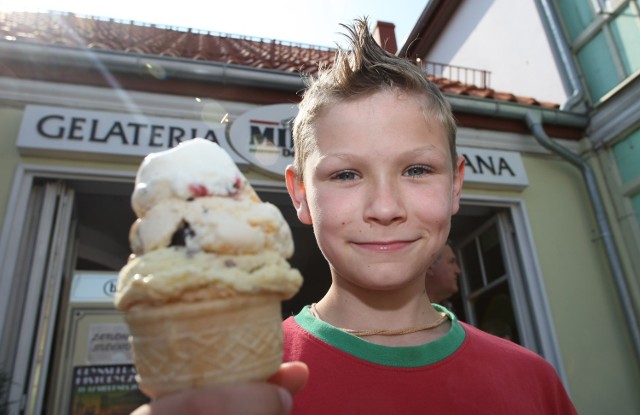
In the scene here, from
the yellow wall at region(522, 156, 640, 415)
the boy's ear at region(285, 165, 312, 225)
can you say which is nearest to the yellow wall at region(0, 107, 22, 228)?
the boy's ear at region(285, 165, 312, 225)

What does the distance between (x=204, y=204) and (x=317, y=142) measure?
0.57 m

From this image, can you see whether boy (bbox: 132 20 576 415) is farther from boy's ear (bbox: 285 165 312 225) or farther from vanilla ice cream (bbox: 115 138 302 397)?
vanilla ice cream (bbox: 115 138 302 397)

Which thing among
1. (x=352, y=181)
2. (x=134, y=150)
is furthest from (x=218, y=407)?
(x=134, y=150)

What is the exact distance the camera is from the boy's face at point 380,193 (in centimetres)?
131

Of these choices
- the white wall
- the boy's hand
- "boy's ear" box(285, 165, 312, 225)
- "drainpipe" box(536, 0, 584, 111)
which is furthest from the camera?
the white wall

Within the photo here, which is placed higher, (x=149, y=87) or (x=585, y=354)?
(x=149, y=87)

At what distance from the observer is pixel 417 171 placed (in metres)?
1.40

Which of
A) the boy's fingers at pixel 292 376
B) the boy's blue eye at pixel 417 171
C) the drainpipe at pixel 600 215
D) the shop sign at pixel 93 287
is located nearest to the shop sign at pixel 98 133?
the shop sign at pixel 93 287

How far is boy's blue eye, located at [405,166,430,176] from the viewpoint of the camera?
138 cm

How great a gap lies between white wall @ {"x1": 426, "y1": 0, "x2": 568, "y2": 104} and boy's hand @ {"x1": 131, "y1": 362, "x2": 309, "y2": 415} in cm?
598

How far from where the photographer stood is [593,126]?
5164mm

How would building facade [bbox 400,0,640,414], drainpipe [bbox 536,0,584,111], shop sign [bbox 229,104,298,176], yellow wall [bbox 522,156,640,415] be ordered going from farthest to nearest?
drainpipe [bbox 536,0,584,111], building facade [bbox 400,0,640,414], yellow wall [bbox 522,156,640,415], shop sign [bbox 229,104,298,176]

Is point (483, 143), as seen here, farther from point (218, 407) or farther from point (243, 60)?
point (218, 407)

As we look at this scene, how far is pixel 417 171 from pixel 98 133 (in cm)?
324
